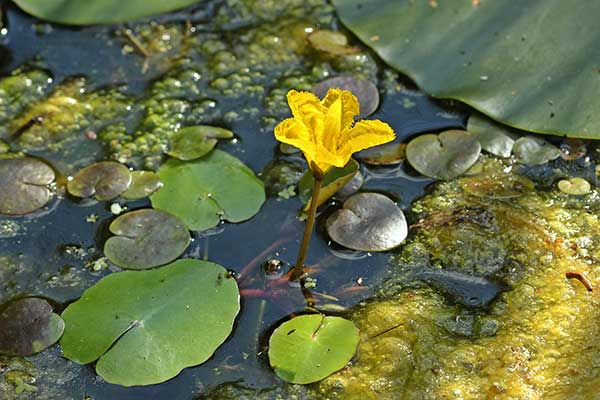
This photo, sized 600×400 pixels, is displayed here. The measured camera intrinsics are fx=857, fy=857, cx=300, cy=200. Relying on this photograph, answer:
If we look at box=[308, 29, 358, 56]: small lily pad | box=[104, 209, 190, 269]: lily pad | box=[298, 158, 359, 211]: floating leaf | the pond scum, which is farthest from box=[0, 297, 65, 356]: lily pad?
box=[308, 29, 358, 56]: small lily pad

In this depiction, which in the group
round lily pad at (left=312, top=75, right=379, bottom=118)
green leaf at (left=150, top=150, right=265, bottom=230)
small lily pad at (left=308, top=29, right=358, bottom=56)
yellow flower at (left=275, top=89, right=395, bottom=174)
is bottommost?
green leaf at (left=150, top=150, right=265, bottom=230)

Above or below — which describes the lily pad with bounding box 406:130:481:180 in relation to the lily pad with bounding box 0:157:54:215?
above

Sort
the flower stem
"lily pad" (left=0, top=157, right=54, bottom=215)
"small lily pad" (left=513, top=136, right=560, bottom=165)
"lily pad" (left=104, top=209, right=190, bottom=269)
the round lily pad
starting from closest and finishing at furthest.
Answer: the flower stem < "lily pad" (left=104, top=209, right=190, bottom=269) < "lily pad" (left=0, top=157, right=54, bottom=215) < "small lily pad" (left=513, top=136, right=560, bottom=165) < the round lily pad

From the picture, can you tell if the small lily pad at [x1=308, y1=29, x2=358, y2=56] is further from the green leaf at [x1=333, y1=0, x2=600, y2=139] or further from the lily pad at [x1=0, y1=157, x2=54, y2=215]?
the lily pad at [x1=0, y1=157, x2=54, y2=215]

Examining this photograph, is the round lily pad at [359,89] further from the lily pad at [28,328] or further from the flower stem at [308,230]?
the lily pad at [28,328]

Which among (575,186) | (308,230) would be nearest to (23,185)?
(308,230)

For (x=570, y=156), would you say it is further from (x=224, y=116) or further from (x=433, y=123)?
(x=224, y=116)
